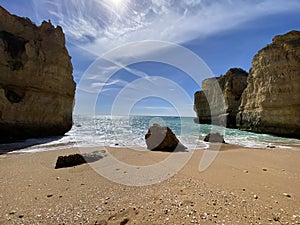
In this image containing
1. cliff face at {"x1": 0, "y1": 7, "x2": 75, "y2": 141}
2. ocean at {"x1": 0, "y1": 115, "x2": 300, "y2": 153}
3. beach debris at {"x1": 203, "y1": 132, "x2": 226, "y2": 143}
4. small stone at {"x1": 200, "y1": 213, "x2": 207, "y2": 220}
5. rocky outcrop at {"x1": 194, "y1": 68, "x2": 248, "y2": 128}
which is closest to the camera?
small stone at {"x1": 200, "y1": 213, "x2": 207, "y2": 220}

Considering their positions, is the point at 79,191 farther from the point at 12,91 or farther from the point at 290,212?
the point at 12,91

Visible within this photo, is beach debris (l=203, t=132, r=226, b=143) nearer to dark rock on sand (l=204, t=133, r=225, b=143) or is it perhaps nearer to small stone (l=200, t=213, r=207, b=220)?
dark rock on sand (l=204, t=133, r=225, b=143)

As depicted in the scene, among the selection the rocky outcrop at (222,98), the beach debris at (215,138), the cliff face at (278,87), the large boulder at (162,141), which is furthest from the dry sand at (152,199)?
the rocky outcrop at (222,98)

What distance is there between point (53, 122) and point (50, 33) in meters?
10.4

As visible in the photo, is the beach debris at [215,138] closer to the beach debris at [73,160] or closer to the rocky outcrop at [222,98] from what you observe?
the beach debris at [73,160]

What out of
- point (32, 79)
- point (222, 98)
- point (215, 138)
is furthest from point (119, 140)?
point (222, 98)

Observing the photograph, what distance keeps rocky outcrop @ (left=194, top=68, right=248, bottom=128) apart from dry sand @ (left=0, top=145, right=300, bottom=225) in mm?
38071

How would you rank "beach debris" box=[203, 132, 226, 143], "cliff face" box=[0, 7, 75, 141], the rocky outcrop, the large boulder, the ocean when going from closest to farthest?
the large boulder < the ocean < "beach debris" box=[203, 132, 226, 143] < "cliff face" box=[0, 7, 75, 141] < the rocky outcrop

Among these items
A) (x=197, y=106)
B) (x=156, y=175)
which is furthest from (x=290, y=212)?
(x=197, y=106)

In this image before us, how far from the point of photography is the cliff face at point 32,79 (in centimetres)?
1404

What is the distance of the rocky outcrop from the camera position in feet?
132

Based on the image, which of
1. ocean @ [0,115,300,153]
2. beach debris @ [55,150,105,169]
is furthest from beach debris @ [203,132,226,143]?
beach debris @ [55,150,105,169]

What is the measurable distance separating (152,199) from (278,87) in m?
26.4

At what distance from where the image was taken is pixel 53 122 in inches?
685
